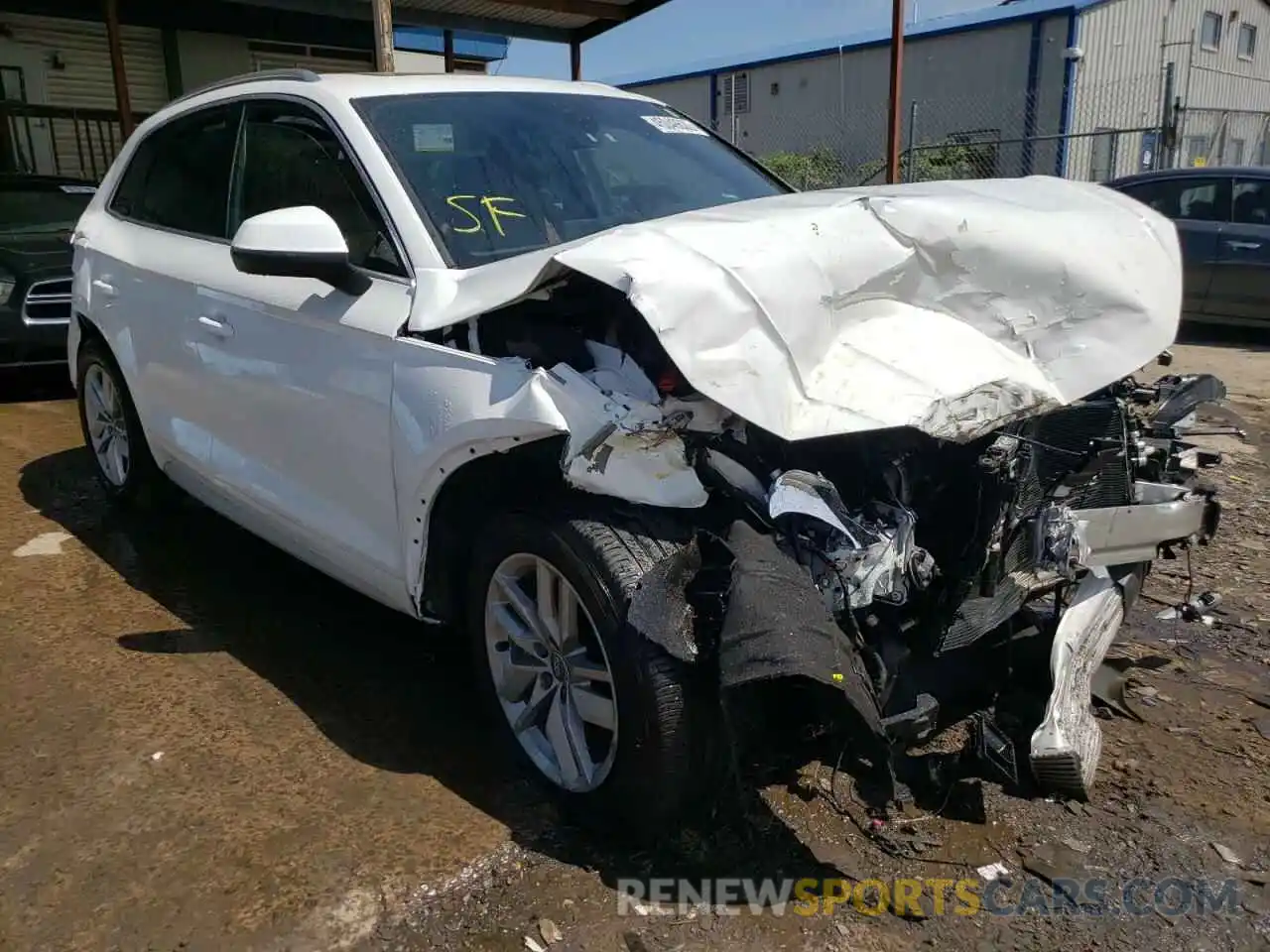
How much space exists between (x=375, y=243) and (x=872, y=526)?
168cm

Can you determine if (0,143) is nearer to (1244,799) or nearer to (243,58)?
(243,58)

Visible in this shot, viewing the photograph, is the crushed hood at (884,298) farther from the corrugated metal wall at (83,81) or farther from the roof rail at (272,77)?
the corrugated metal wall at (83,81)

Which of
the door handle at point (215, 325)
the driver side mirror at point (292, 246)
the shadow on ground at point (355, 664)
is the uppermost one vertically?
the driver side mirror at point (292, 246)

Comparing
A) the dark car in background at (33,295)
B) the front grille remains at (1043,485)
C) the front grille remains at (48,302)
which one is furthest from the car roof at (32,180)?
the front grille remains at (1043,485)

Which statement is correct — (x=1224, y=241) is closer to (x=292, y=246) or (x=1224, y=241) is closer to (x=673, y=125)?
(x=673, y=125)

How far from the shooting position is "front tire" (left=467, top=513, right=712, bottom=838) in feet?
7.92

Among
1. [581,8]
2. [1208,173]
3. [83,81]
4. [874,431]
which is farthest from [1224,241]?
[83,81]

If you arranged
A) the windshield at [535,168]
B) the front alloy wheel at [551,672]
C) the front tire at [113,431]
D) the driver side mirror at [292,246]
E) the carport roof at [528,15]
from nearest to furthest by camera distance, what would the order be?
the front alloy wheel at [551,672] < the driver side mirror at [292,246] < the windshield at [535,168] < the front tire at [113,431] < the carport roof at [528,15]

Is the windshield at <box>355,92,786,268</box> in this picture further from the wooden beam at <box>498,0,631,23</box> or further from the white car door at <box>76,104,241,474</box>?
the wooden beam at <box>498,0,631,23</box>

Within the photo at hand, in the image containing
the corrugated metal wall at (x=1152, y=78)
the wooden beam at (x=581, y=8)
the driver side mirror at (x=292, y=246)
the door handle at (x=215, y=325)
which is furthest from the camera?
the corrugated metal wall at (x=1152, y=78)

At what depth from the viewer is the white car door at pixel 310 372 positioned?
2.99m

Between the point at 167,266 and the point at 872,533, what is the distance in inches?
119

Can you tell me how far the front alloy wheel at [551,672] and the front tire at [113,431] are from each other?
2543mm

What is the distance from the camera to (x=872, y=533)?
241cm
